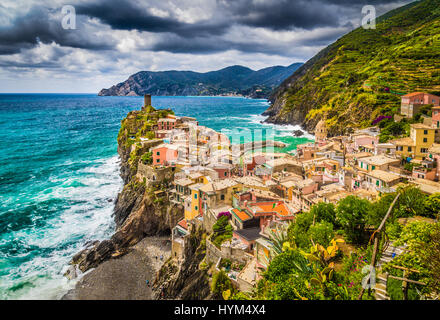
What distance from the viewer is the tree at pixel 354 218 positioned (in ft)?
48.5

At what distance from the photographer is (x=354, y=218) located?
15.1 metres

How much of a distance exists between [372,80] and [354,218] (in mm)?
64892

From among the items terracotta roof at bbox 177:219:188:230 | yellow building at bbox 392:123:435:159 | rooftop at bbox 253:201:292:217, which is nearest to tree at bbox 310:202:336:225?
rooftop at bbox 253:201:292:217

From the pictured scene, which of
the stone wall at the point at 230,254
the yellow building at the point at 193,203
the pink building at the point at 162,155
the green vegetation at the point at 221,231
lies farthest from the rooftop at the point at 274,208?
the pink building at the point at 162,155

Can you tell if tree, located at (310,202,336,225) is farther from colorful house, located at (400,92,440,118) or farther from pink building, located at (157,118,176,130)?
pink building, located at (157,118,176,130)

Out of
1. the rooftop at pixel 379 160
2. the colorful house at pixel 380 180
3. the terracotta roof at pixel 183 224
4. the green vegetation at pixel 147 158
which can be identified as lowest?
the terracotta roof at pixel 183 224

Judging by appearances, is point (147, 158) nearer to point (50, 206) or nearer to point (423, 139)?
point (50, 206)

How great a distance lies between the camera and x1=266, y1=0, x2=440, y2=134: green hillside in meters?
59.3

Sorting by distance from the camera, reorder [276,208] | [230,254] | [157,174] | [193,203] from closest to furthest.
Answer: [230,254], [276,208], [193,203], [157,174]

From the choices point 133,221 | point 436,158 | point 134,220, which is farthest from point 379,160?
point 133,221

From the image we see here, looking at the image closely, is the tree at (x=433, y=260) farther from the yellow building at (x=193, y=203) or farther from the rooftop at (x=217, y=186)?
the yellow building at (x=193, y=203)

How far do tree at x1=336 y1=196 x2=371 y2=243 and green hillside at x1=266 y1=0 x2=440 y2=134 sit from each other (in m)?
46.3

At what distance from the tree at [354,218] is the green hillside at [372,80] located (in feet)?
152
